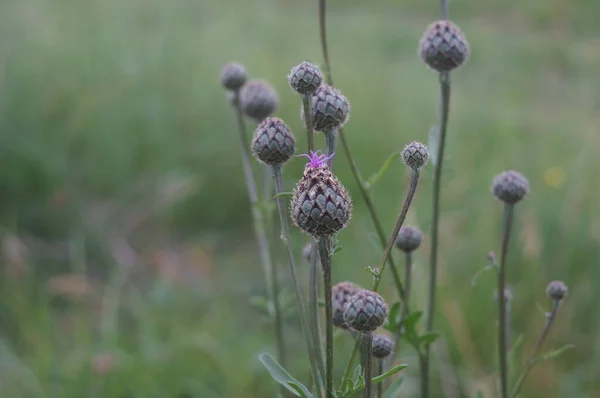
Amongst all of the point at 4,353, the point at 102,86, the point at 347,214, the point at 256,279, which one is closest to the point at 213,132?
the point at 102,86

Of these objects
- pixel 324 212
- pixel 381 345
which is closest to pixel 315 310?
pixel 381 345

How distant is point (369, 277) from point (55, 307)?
64.2 inches

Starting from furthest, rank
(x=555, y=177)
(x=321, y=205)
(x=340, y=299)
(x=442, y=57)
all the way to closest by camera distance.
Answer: (x=555, y=177), (x=442, y=57), (x=340, y=299), (x=321, y=205)

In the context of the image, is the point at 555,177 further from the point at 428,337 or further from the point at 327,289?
the point at 327,289

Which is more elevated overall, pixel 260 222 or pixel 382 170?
pixel 382 170

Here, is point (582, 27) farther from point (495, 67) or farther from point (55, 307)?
point (55, 307)

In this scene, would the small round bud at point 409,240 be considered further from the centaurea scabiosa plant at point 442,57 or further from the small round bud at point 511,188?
the small round bud at point 511,188

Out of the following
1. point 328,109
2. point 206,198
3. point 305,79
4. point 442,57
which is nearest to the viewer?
point 305,79

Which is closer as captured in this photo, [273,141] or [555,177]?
[273,141]

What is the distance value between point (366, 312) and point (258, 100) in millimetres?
856

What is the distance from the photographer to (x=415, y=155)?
122 cm

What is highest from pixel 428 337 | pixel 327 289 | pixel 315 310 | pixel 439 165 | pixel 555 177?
pixel 439 165

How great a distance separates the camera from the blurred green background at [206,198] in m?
2.97

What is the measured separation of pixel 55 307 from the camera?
3734 millimetres
